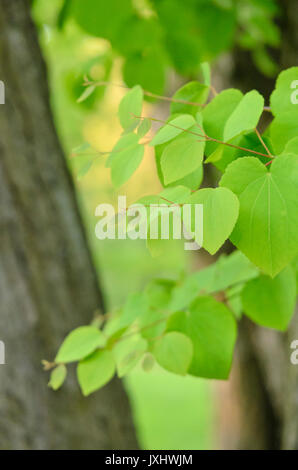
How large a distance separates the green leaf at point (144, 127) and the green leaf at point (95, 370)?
38 cm

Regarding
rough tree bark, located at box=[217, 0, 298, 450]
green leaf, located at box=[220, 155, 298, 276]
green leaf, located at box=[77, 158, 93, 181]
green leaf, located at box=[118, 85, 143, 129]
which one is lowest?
rough tree bark, located at box=[217, 0, 298, 450]

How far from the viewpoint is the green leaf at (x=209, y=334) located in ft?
2.33

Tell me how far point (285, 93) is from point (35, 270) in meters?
0.80

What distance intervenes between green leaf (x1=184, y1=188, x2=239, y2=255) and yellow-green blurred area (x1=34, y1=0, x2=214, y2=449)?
0.21 metres

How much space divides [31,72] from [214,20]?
601mm

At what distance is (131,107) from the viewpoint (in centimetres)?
60

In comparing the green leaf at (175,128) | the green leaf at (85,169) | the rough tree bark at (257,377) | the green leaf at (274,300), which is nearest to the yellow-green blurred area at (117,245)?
the green leaf at (85,169)

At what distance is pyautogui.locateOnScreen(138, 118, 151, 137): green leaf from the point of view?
0.57 metres

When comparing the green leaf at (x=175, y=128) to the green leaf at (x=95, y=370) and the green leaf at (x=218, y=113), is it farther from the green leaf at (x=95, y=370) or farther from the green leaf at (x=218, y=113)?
the green leaf at (x=95, y=370)

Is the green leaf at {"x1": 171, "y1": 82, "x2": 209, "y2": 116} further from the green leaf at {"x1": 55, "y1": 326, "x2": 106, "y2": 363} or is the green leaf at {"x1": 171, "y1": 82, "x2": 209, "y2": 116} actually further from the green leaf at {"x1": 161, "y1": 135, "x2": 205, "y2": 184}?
the green leaf at {"x1": 55, "y1": 326, "x2": 106, "y2": 363}

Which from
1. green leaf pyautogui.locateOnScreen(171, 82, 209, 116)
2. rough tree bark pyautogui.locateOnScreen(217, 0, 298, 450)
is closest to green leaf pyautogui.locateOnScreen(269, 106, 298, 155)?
green leaf pyautogui.locateOnScreen(171, 82, 209, 116)

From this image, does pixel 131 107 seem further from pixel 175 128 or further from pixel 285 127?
pixel 285 127

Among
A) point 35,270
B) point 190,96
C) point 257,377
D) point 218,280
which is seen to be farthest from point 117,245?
point 190,96
